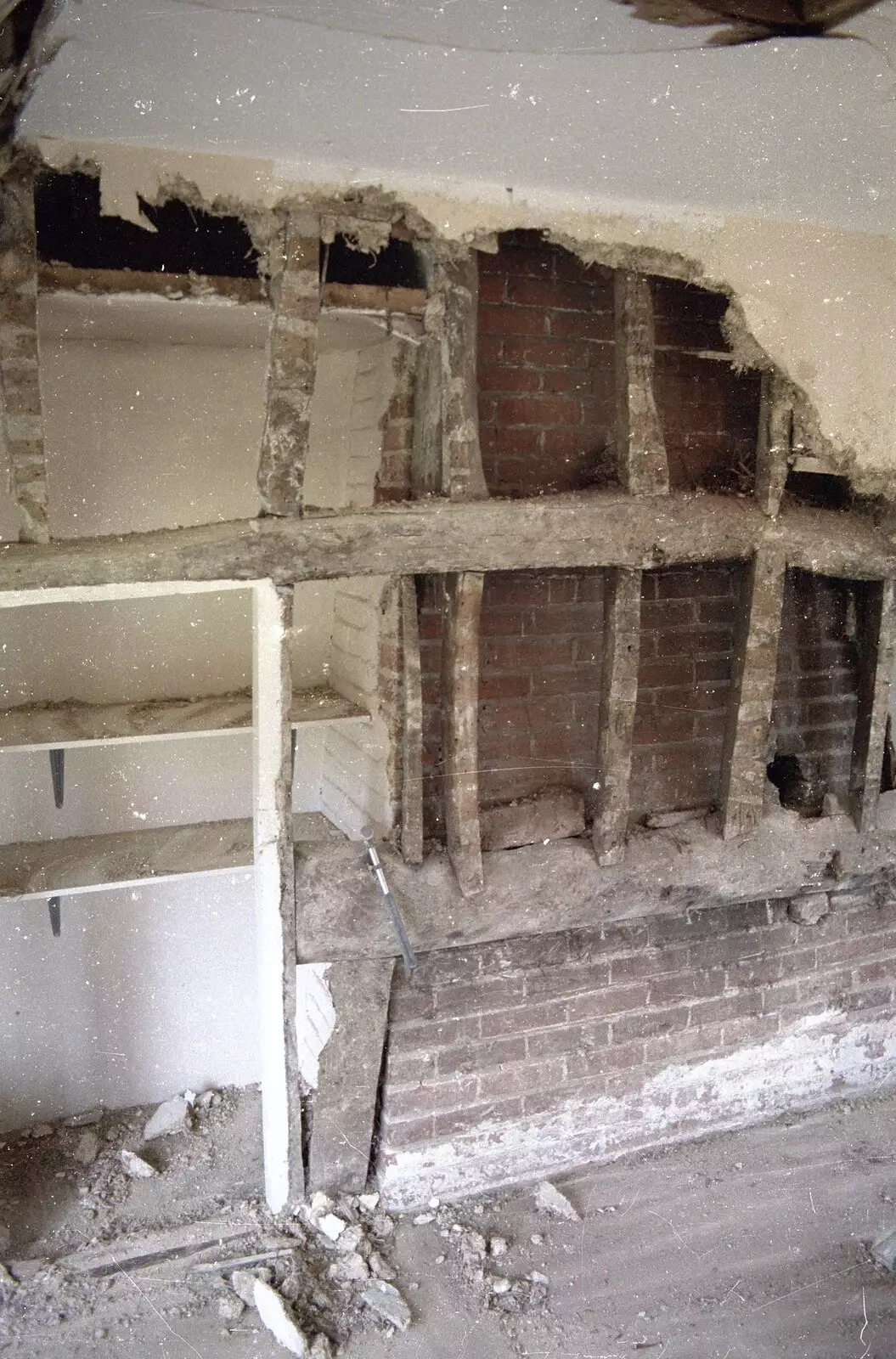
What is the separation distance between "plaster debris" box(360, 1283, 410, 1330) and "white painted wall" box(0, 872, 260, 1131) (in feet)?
3.81

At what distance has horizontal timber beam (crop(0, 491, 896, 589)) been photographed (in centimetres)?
201

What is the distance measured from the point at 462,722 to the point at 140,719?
93 cm

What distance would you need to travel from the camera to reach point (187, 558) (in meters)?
2.03

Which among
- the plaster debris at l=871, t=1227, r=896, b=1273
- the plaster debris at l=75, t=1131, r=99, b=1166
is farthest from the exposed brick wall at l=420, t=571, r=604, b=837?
the plaster debris at l=75, t=1131, r=99, b=1166

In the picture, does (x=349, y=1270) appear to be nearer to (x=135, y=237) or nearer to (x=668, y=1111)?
(x=668, y=1111)

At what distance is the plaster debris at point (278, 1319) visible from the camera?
7.27ft

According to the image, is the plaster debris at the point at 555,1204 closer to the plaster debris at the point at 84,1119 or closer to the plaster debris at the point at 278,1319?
the plaster debris at the point at 278,1319

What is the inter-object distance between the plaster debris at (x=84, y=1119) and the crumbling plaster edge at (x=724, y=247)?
2658mm

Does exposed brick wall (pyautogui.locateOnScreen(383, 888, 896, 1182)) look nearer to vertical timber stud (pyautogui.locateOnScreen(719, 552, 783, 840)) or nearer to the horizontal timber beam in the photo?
vertical timber stud (pyautogui.locateOnScreen(719, 552, 783, 840))

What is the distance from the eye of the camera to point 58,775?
9.41 feet

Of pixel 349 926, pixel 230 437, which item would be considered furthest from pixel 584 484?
pixel 349 926

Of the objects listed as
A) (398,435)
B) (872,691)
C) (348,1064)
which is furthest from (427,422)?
(348,1064)

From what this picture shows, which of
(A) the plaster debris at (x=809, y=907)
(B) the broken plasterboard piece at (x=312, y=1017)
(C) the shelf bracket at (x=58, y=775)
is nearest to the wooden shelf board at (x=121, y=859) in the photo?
(C) the shelf bracket at (x=58, y=775)

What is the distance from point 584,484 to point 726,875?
3.60ft
